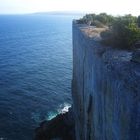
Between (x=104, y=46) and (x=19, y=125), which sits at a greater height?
(x=104, y=46)

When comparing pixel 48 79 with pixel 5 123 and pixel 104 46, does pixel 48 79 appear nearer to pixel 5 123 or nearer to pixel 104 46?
pixel 5 123

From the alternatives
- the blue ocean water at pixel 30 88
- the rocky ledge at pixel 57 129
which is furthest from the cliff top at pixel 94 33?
the blue ocean water at pixel 30 88

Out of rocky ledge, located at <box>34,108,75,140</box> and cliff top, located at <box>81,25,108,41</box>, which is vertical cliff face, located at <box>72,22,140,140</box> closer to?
cliff top, located at <box>81,25,108,41</box>

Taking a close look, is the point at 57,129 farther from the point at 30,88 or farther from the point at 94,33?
the point at 30,88

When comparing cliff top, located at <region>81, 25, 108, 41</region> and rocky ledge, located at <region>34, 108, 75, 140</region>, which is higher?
cliff top, located at <region>81, 25, 108, 41</region>

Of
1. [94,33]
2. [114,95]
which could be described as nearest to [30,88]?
[94,33]

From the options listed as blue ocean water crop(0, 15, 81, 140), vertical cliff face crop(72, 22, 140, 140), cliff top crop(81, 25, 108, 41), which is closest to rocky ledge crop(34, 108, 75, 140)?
blue ocean water crop(0, 15, 81, 140)

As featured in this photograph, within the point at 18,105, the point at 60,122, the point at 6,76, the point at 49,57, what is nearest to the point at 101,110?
the point at 60,122

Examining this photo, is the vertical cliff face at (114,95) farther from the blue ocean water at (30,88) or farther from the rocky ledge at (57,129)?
the blue ocean water at (30,88)
